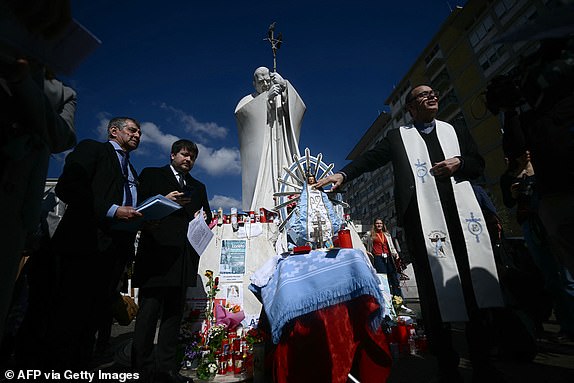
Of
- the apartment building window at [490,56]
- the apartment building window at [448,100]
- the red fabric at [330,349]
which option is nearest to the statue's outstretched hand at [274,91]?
the red fabric at [330,349]

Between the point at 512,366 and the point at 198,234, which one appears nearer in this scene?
the point at 512,366

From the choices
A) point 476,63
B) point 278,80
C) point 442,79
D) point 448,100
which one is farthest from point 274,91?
point 442,79

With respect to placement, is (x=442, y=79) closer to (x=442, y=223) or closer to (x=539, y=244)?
(x=539, y=244)

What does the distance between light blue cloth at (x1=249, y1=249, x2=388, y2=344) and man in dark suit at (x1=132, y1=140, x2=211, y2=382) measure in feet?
2.41

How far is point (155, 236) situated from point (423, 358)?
239 centimetres

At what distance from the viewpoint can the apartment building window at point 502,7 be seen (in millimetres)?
16788

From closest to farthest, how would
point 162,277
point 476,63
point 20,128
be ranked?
point 20,128, point 162,277, point 476,63

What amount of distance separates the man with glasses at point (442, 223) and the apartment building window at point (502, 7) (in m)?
21.9

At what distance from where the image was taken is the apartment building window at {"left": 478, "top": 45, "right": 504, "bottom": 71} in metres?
17.6

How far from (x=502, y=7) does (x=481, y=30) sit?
1963mm

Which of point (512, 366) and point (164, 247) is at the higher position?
point (164, 247)

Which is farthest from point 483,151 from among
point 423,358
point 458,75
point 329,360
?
point 329,360

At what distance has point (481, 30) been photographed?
19281 millimetres

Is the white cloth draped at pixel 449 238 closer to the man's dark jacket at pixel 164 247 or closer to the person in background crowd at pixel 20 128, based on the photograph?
the man's dark jacket at pixel 164 247
